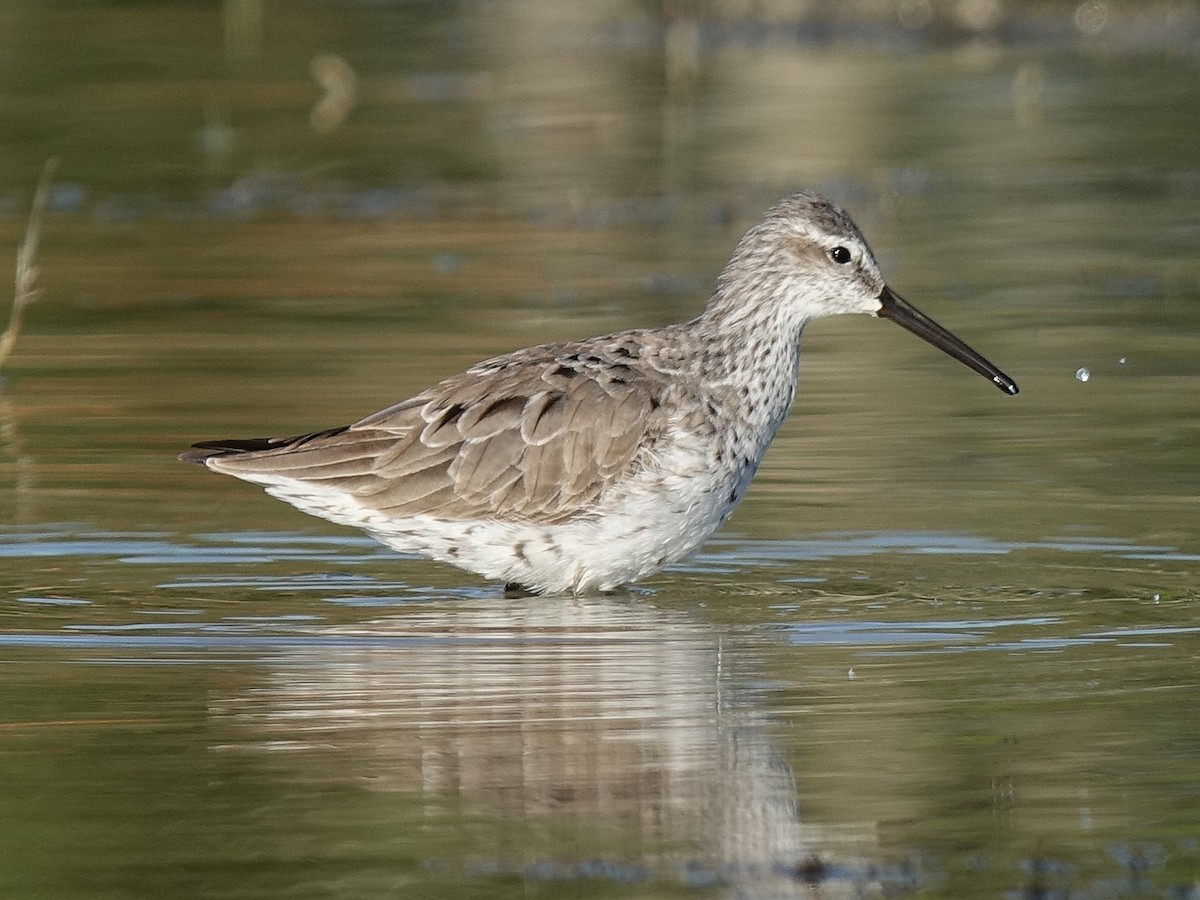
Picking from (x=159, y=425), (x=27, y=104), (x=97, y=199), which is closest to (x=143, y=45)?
(x=27, y=104)

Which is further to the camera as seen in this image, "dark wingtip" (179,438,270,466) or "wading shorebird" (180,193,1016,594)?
"dark wingtip" (179,438,270,466)

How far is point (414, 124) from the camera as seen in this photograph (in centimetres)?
2098

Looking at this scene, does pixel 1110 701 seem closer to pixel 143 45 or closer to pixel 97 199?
pixel 97 199

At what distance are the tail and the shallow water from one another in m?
0.43

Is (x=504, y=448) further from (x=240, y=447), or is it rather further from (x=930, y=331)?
(x=930, y=331)

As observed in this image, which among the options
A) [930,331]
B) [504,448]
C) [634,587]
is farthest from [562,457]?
[930,331]

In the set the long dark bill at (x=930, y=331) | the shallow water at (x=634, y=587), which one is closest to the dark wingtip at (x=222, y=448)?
the shallow water at (x=634, y=587)

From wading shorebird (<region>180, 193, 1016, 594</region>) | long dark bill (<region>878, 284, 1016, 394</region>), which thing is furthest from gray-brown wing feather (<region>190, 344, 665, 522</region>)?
long dark bill (<region>878, 284, 1016, 394</region>)

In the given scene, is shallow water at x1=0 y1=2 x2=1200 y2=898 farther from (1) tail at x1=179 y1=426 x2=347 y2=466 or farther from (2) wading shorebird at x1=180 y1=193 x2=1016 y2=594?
(1) tail at x1=179 y1=426 x2=347 y2=466

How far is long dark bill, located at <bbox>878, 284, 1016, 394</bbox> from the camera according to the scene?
9.55 m

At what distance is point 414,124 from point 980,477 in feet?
37.1

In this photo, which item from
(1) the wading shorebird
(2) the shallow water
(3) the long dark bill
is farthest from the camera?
(3) the long dark bill

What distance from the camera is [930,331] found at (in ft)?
31.8

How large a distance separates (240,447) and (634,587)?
150 centimetres
